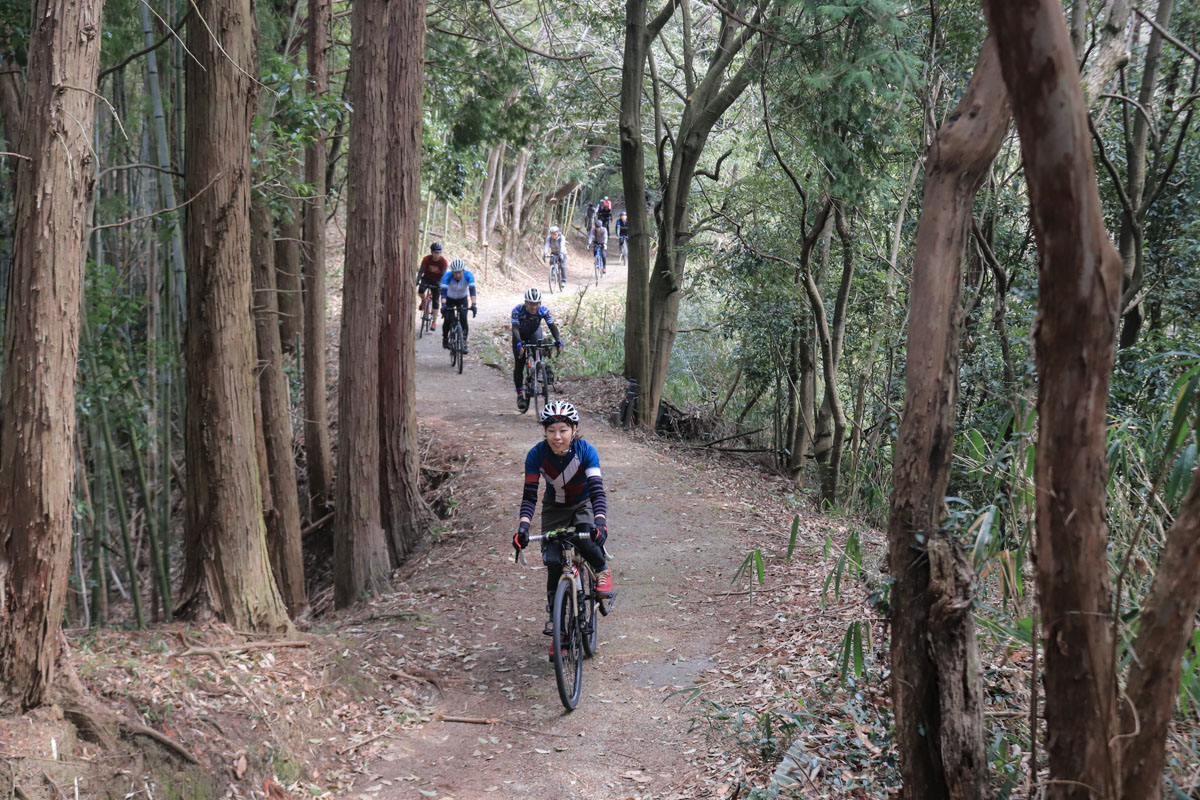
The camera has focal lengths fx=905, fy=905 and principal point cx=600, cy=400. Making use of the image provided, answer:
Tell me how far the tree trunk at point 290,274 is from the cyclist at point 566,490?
20.1 ft

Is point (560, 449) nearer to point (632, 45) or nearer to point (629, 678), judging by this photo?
point (629, 678)

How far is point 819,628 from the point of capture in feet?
21.5

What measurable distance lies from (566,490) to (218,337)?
2.53 metres

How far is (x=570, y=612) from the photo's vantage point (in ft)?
20.2

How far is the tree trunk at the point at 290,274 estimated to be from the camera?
12353 millimetres

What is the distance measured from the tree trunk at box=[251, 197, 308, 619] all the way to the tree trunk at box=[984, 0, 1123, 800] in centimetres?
757

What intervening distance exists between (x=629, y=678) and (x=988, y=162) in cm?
444

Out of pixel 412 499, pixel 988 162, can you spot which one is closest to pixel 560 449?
pixel 988 162

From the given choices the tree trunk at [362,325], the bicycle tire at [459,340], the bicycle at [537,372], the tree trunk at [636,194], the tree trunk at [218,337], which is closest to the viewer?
the tree trunk at [218,337]

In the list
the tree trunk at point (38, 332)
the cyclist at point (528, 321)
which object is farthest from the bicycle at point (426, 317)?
the tree trunk at point (38, 332)

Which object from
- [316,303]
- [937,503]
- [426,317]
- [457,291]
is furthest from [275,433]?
[426,317]

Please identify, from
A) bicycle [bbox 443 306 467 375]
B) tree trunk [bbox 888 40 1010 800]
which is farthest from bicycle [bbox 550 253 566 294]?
tree trunk [bbox 888 40 1010 800]

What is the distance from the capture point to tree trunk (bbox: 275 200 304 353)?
40.5ft

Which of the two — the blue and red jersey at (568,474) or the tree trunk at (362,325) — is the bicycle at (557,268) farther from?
the blue and red jersey at (568,474)
